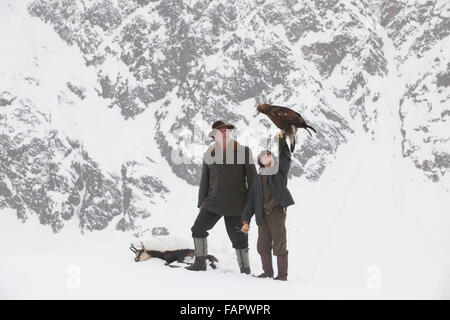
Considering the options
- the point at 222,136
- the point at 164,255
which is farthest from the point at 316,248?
the point at 222,136

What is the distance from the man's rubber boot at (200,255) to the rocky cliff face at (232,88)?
94.9 metres

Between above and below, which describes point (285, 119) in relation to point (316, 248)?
above

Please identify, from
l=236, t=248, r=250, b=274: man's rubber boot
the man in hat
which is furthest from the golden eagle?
l=236, t=248, r=250, b=274: man's rubber boot

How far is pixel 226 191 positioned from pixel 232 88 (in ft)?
372

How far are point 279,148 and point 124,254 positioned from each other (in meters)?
3.24

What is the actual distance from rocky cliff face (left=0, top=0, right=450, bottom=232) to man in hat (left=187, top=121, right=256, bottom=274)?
94576 millimetres

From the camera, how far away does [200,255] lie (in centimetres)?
765

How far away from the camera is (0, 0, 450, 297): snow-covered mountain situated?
307 feet

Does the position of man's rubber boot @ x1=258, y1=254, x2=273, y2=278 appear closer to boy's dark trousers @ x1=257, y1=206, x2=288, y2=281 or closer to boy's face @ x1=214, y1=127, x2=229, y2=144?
boy's dark trousers @ x1=257, y1=206, x2=288, y2=281

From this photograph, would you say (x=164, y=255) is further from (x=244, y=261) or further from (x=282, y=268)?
(x=282, y=268)

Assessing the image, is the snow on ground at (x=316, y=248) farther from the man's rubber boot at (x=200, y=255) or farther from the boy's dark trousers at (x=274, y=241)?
the boy's dark trousers at (x=274, y=241)

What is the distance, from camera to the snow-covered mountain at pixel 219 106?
93.4 meters

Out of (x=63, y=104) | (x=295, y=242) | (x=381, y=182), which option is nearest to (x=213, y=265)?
(x=295, y=242)

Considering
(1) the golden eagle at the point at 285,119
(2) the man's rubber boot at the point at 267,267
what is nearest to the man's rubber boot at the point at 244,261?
(2) the man's rubber boot at the point at 267,267
